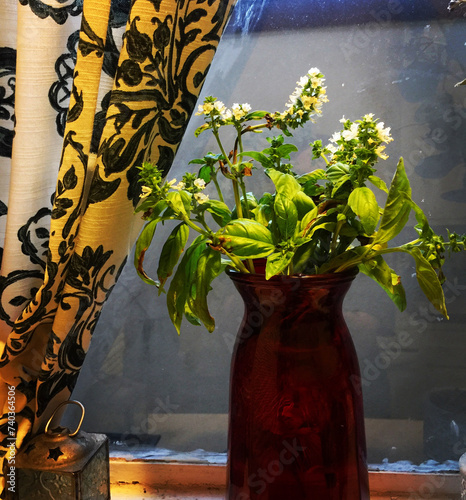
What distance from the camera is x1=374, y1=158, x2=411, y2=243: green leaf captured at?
0.65 metres

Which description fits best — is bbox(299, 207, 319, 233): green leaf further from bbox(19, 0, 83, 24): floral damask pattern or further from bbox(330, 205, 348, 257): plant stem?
bbox(19, 0, 83, 24): floral damask pattern

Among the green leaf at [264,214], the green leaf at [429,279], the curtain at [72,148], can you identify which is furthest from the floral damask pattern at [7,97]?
the green leaf at [429,279]

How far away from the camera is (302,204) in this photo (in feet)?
2.20

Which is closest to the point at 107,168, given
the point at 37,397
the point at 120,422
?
the point at 37,397

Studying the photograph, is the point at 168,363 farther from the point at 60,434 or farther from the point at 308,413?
the point at 308,413

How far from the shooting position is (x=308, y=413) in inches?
26.3

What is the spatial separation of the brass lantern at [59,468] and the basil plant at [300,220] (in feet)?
0.90

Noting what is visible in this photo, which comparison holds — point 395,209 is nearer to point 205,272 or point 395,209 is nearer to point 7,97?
point 205,272

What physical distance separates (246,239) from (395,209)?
0.58 ft

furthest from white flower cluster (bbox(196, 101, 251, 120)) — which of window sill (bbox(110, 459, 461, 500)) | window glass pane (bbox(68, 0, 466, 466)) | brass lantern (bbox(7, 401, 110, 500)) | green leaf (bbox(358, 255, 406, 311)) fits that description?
window sill (bbox(110, 459, 461, 500))

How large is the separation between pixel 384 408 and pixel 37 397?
64 cm

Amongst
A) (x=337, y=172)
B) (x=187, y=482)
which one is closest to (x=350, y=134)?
(x=337, y=172)

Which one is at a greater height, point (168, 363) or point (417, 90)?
point (417, 90)

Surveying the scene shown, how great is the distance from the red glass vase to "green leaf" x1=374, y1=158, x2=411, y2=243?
0.07 m
